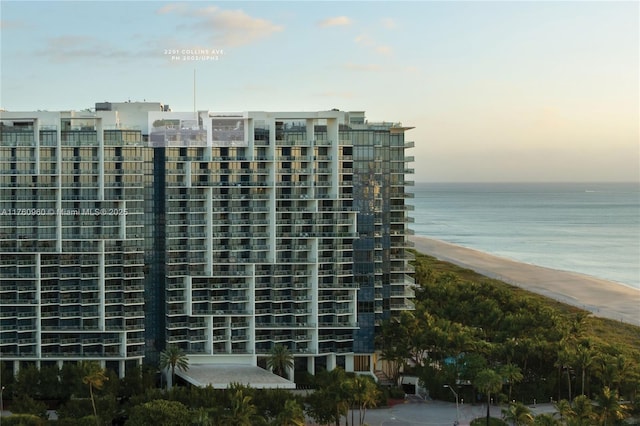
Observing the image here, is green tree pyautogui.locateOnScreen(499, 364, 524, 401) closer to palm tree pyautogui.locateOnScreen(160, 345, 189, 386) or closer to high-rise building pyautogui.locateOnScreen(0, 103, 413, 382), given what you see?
high-rise building pyautogui.locateOnScreen(0, 103, 413, 382)

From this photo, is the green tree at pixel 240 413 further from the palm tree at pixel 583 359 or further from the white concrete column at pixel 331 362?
the palm tree at pixel 583 359

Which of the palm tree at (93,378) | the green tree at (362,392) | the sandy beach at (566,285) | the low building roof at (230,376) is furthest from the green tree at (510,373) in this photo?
the sandy beach at (566,285)

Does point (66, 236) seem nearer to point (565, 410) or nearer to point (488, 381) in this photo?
point (488, 381)

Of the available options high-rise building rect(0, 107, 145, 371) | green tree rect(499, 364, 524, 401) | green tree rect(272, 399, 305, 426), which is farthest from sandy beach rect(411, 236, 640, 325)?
high-rise building rect(0, 107, 145, 371)

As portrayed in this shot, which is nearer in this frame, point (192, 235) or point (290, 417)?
point (290, 417)

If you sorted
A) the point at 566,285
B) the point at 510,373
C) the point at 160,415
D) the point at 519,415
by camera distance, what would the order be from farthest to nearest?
the point at 566,285 < the point at 510,373 < the point at 519,415 < the point at 160,415

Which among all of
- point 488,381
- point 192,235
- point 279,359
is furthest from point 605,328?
point 192,235

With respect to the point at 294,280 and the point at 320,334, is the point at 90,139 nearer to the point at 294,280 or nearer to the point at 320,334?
the point at 294,280
